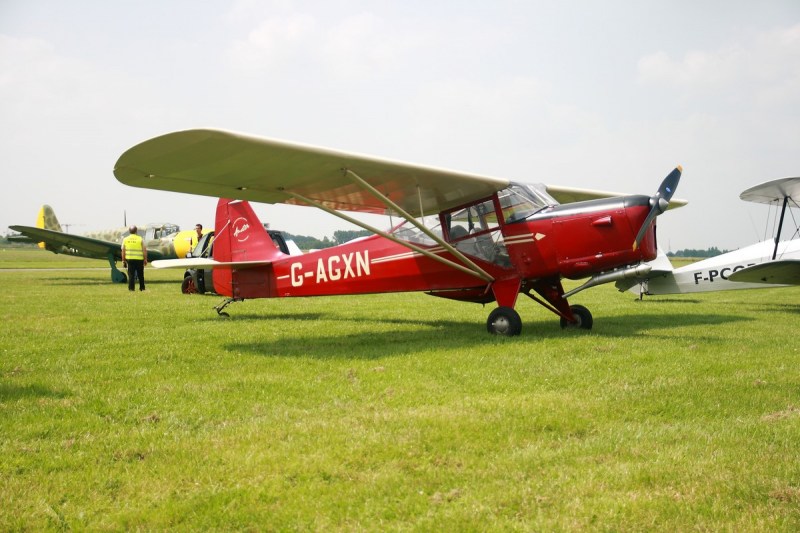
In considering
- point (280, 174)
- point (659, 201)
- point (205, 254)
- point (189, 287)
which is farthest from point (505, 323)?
point (205, 254)

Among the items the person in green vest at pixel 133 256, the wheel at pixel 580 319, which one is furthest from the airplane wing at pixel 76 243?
the wheel at pixel 580 319

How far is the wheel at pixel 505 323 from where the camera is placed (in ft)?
26.2

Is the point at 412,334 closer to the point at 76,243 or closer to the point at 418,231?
the point at 418,231

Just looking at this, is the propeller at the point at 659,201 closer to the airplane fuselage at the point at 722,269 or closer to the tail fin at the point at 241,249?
the tail fin at the point at 241,249

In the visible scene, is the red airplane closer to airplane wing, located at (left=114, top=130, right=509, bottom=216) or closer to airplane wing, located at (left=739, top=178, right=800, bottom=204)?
airplane wing, located at (left=114, top=130, right=509, bottom=216)

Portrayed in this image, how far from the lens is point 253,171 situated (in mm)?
7285

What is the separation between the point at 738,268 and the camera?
41.9 ft

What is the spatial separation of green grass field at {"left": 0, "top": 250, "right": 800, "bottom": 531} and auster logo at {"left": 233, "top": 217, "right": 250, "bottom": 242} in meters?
3.20

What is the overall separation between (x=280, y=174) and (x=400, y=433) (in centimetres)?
463

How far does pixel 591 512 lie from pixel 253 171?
5.77 meters

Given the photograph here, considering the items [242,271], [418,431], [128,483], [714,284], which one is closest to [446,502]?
[418,431]

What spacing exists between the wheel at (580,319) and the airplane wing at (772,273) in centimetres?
453

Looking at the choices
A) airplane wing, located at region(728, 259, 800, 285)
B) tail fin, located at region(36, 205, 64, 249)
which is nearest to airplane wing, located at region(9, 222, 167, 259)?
tail fin, located at region(36, 205, 64, 249)

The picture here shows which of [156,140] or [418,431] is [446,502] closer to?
[418,431]
